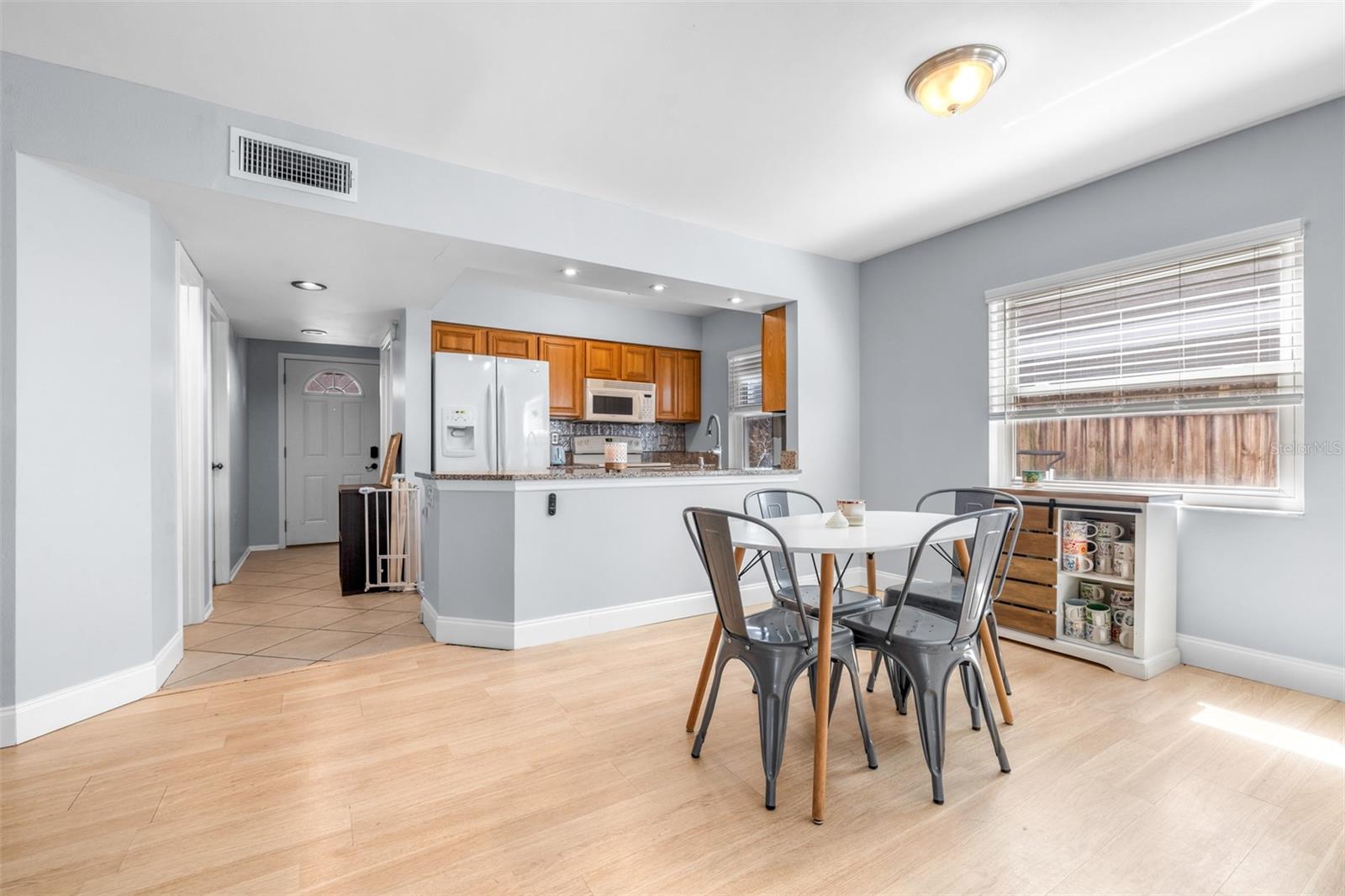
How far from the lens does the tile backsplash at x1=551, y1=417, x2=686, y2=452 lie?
5.98m

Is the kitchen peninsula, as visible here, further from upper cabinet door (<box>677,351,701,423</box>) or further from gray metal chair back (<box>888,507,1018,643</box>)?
upper cabinet door (<box>677,351,701,423</box>)

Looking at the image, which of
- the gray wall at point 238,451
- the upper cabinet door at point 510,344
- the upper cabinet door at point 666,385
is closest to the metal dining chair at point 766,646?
the upper cabinet door at point 510,344

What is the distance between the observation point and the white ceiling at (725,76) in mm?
2070

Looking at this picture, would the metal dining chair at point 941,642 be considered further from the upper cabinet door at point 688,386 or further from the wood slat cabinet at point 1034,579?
the upper cabinet door at point 688,386

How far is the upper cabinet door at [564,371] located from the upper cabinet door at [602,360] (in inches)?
A: 2.4

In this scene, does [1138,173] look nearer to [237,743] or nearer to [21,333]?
[237,743]

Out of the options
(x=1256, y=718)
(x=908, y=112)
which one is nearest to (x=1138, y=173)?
(x=908, y=112)

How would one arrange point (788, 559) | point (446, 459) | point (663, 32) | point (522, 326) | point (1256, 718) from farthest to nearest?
point (522, 326), point (446, 459), point (1256, 718), point (663, 32), point (788, 559)

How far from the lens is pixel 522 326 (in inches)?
215

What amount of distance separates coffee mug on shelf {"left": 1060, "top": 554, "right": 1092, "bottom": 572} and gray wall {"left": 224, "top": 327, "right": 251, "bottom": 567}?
19.3 feet

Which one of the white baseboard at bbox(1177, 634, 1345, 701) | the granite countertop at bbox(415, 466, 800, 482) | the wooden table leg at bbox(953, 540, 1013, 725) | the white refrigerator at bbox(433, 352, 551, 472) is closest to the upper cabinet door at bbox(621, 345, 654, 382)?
the white refrigerator at bbox(433, 352, 551, 472)

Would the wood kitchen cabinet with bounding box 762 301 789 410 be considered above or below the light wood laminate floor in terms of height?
above

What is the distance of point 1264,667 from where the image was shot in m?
2.75

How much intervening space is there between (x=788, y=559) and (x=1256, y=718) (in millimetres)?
2165
